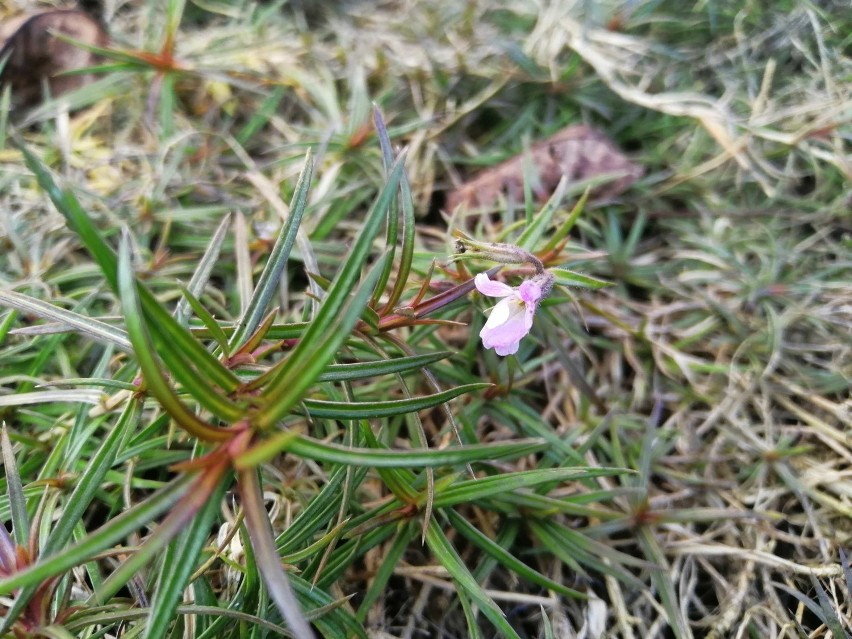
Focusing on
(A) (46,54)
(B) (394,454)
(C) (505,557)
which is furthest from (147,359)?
(A) (46,54)

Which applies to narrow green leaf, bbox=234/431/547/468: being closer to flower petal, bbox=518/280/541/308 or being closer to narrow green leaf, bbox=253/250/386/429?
narrow green leaf, bbox=253/250/386/429

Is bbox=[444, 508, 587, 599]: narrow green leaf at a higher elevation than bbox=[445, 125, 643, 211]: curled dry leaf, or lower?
lower

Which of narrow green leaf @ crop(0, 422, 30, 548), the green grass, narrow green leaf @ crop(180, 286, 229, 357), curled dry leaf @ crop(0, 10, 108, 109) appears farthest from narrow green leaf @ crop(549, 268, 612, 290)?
curled dry leaf @ crop(0, 10, 108, 109)

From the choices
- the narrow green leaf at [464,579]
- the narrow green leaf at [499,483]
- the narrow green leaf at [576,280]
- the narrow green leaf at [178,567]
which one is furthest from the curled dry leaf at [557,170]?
the narrow green leaf at [178,567]

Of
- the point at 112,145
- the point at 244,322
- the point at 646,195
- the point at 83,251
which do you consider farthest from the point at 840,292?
the point at 112,145

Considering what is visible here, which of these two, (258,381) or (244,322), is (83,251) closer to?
(244,322)
